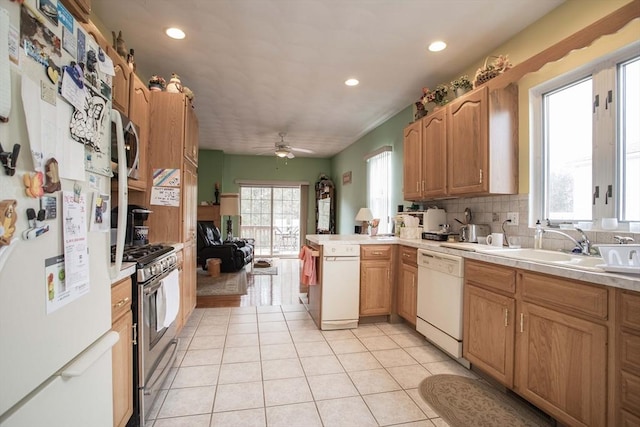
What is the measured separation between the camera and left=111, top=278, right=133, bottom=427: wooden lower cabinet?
1409 mm

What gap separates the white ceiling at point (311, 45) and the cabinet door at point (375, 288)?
2.12 meters

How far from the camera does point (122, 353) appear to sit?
4.90ft

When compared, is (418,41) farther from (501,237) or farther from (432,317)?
(432,317)

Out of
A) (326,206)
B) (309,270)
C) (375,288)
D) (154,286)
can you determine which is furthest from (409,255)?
(326,206)

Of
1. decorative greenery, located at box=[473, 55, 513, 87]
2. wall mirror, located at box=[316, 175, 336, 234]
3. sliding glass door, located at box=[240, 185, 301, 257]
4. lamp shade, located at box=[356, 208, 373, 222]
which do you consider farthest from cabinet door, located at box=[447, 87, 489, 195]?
sliding glass door, located at box=[240, 185, 301, 257]

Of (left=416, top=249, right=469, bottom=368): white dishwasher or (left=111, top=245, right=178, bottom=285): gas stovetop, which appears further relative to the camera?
(left=416, top=249, right=469, bottom=368): white dishwasher

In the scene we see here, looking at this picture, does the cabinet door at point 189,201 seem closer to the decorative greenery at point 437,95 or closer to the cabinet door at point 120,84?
the cabinet door at point 120,84

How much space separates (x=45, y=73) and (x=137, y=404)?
5.53ft

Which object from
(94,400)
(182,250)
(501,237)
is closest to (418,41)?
(501,237)

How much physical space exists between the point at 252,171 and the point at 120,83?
5892mm

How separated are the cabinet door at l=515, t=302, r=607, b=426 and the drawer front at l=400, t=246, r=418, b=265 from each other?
4.08 ft

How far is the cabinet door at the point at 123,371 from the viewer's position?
4.63ft

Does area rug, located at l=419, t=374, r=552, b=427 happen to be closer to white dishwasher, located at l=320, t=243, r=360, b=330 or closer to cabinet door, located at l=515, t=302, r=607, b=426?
cabinet door, located at l=515, t=302, r=607, b=426

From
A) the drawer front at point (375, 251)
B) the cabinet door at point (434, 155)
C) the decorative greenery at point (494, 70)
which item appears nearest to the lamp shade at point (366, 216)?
the drawer front at point (375, 251)
